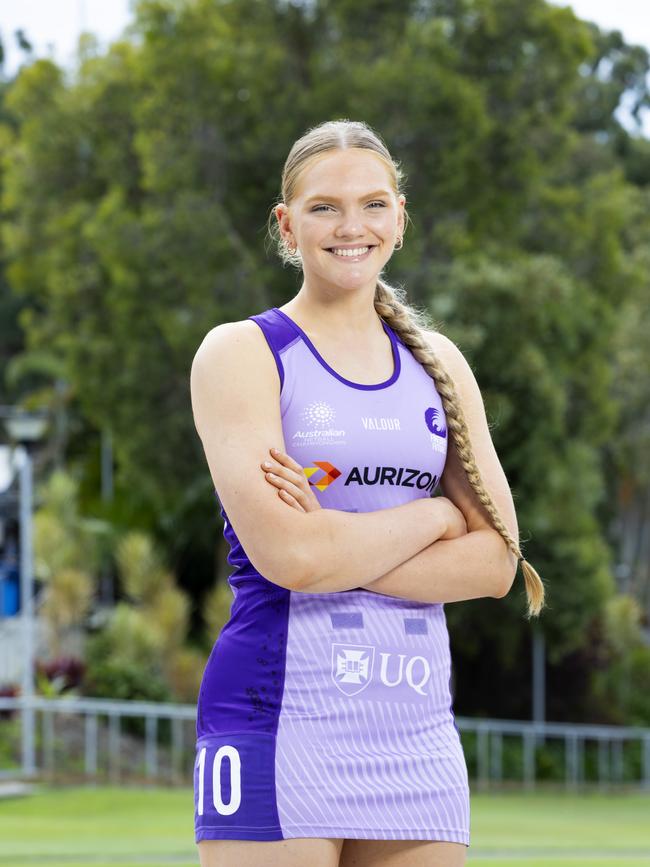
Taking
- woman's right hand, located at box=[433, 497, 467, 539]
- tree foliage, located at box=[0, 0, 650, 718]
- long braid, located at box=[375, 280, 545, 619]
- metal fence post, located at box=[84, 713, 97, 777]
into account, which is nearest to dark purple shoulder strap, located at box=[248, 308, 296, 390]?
long braid, located at box=[375, 280, 545, 619]

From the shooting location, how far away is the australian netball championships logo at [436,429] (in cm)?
258

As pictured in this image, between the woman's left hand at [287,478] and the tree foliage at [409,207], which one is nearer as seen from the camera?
the woman's left hand at [287,478]

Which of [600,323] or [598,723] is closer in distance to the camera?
[600,323]

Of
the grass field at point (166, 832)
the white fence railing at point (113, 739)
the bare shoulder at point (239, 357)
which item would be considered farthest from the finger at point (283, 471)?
the white fence railing at point (113, 739)

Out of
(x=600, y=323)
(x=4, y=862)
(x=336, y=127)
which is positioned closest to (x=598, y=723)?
(x=600, y=323)

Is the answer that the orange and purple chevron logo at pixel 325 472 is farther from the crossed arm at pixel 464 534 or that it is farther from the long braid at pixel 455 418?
the long braid at pixel 455 418

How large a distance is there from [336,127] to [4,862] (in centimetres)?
869

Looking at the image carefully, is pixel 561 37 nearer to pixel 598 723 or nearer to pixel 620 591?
pixel 598 723

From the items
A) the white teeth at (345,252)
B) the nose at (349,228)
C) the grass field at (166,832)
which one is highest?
the nose at (349,228)

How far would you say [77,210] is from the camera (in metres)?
26.3

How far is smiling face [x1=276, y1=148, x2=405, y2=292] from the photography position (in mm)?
2584

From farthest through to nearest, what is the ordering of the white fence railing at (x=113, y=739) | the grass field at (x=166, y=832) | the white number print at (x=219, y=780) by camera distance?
the white fence railing at (x=113, y=739), the grass field at (x=166, y=832), the white number print at (x=219, y=780)

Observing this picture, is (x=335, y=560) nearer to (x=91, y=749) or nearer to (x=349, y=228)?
(x=349, y=228)

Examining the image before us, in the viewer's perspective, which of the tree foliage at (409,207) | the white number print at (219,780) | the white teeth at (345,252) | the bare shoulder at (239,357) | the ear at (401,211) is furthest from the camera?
the tree foliage at (409,207)
